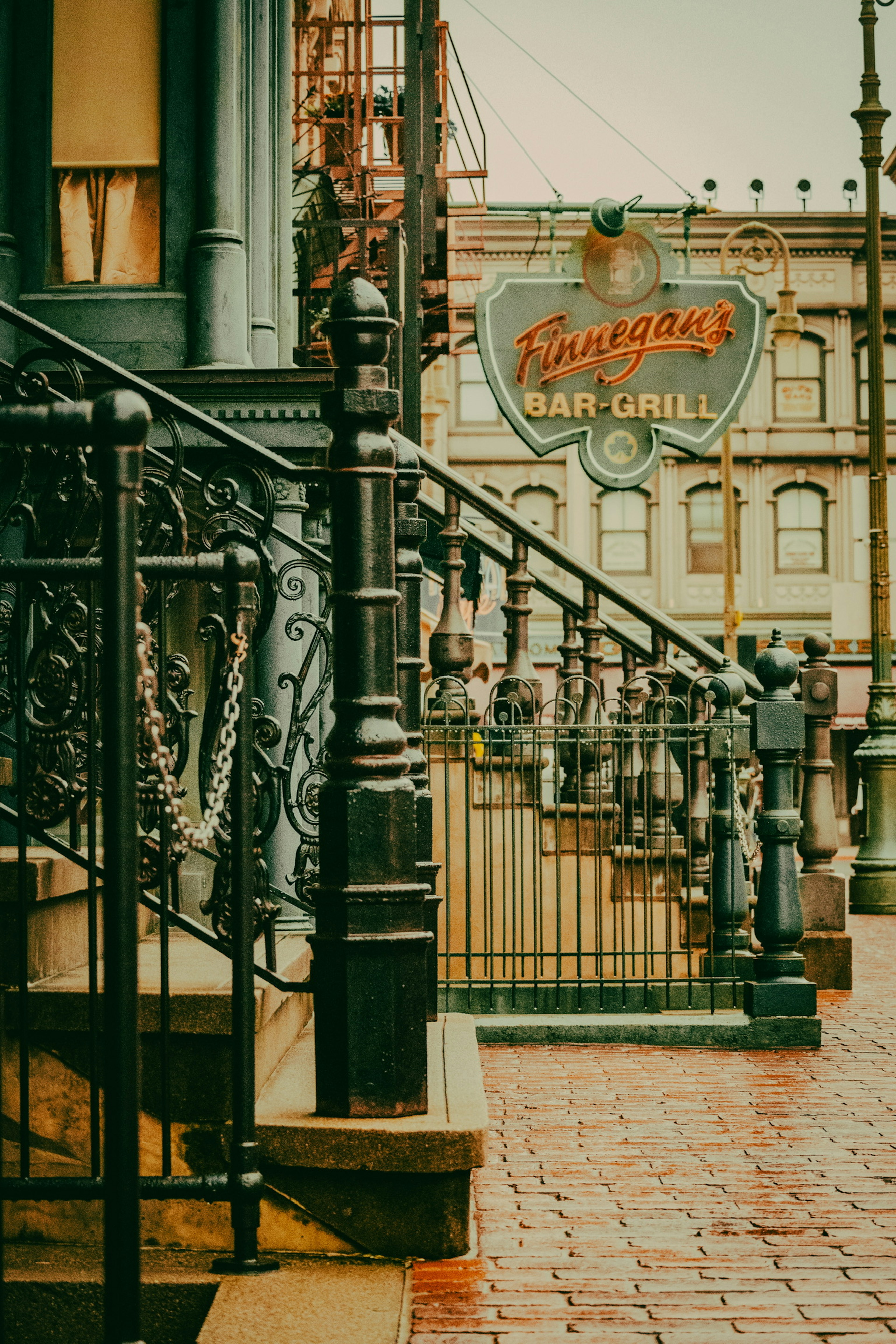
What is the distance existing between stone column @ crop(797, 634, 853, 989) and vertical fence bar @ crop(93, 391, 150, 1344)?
22.0 ft

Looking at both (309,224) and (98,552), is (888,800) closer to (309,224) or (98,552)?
(309,224)

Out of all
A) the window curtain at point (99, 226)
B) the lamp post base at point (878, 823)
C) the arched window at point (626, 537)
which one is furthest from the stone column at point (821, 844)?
the arched window at point (626, 537)

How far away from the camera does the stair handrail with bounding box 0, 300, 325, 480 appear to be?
457 cm

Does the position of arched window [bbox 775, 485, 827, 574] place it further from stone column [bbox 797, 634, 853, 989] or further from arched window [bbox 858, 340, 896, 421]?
stone column [bbox 797, 634, 853, 989]

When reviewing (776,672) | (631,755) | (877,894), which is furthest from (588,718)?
(877,894)

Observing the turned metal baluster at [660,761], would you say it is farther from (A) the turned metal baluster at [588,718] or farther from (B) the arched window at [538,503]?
(B) the arched window at [538,503]

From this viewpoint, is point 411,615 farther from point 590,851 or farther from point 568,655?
point 590,851

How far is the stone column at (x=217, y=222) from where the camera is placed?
820cm

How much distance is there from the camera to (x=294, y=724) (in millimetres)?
6047

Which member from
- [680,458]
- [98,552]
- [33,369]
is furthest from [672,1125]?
[680,458]

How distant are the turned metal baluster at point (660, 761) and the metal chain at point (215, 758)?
4007mm

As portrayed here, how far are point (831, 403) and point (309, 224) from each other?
2843 cm

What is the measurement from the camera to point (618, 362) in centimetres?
1071

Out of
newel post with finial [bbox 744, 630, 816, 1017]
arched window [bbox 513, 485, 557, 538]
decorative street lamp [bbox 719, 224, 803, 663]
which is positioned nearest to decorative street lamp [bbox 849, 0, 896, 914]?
decorative street lamp [bbox 719, 224, 803, 663]
